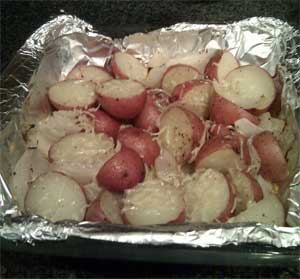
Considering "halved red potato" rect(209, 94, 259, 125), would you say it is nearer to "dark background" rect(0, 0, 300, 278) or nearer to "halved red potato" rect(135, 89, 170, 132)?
"halved red potato" rect(135, 89, 170, 132)

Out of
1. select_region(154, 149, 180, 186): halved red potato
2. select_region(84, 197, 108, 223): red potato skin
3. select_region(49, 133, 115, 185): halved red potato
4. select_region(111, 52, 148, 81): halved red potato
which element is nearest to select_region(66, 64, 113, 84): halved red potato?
select_region(111, 52, 148, 81): halved red potato

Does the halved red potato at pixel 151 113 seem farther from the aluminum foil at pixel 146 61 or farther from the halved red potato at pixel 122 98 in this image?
the aluminum foil at pixel 146 61

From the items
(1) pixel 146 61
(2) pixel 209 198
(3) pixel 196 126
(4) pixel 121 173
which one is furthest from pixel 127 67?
(2) pixel 209 198

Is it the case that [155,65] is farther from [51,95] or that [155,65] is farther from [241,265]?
[241,265]

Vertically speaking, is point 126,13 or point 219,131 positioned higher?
point 126,13

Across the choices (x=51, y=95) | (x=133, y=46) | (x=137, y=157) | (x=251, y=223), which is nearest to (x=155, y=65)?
(x=133, y=46)

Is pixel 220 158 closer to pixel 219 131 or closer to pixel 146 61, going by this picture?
pixel 219 131

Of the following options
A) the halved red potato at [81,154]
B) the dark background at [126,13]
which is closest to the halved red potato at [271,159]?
the halved red potato at [81,154]
